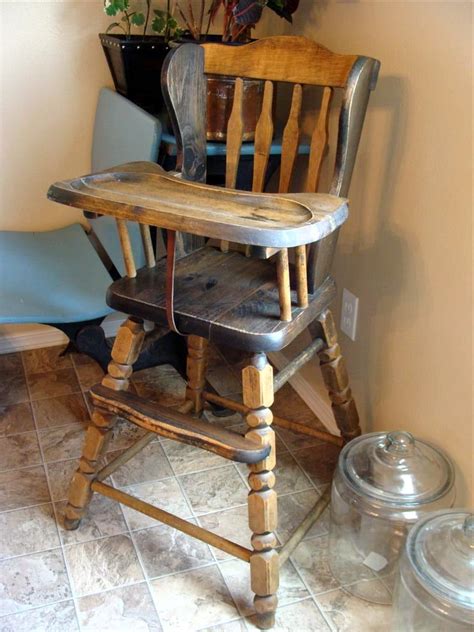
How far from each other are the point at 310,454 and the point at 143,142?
0.84 metres

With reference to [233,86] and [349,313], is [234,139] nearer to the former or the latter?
[233,86]

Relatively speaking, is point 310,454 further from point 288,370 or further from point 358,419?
point 288,370

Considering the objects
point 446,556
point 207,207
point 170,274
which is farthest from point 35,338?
point 446,556

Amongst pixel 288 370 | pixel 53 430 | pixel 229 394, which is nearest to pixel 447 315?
pixel 288 370

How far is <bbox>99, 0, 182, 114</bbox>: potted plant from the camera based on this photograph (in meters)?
1.66

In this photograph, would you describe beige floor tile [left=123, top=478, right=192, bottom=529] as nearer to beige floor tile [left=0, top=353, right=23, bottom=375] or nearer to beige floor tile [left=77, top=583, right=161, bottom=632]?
beige floor tile [left=77, top=583, right=161, bottom=632]

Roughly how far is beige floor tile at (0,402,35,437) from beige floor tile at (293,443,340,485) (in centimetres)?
68

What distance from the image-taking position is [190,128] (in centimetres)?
141

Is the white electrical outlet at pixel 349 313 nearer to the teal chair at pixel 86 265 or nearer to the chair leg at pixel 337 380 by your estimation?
the chair leg at pixel 337 380

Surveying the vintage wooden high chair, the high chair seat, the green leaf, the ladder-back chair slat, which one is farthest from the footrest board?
the green leaf

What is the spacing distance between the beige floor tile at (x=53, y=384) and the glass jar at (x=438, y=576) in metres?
1.08

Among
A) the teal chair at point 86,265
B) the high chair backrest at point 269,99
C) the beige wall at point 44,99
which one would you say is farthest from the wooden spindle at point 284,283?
the beige wall at point 44,99

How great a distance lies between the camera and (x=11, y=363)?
206cm

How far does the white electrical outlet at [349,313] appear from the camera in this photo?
1619 mm
